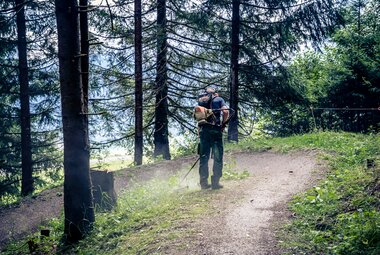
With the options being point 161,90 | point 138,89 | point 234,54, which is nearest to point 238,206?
point 138,89

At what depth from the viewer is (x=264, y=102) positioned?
57.0 ft

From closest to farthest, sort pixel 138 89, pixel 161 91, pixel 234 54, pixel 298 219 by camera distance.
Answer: pixel 298 219 → pixel 138 89 → pixel 234 54 → pixel 161 91

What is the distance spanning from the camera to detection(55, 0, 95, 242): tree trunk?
6895 mm

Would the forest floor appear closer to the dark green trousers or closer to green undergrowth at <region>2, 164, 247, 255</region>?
green undergrowth at <region>2, 164, 247, 255</region>

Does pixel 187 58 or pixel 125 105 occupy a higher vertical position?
pixel 187 58

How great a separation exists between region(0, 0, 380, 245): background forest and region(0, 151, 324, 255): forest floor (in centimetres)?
380

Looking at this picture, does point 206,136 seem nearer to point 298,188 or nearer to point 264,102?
point 298,188

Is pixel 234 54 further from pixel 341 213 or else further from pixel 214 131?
pixel 341 213

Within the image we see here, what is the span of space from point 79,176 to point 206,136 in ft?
10.1

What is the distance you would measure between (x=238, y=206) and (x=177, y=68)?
11466 mm

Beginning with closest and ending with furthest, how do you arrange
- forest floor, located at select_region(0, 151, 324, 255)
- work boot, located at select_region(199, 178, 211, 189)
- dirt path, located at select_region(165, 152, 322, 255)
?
dirt path, located at select_region(165, 152, 322, 255) → forest floor, located at select_region(0, 151, 324, 255) → work boot, located at select_region(199, 178, 211, 189)

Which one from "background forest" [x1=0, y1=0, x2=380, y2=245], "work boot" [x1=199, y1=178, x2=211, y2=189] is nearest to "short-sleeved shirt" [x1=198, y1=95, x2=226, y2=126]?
"work boot" [x1=199, y1=178, x2=211, y2=189]

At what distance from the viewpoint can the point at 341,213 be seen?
5785mm

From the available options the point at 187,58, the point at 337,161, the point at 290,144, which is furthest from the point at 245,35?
the point at 337,161
